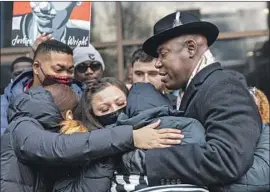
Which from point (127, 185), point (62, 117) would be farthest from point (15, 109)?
point (127, 185)

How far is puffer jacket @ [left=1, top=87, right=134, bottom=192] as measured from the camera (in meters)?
2.08

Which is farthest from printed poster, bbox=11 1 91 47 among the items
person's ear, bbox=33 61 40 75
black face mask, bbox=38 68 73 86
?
black face mask, bbox=38 68 73 86

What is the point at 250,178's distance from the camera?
208 centimetres

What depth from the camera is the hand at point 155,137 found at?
203 centimetres

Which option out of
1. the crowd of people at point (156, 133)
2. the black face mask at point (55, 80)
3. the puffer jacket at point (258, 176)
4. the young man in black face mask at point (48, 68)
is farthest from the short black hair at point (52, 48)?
the puffer jacket at point (258, 176)

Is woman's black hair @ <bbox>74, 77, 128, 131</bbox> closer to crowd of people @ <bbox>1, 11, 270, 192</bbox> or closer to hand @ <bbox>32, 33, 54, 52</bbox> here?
crowd of people @ <bbox>1, 11, 270, 192</bbox>

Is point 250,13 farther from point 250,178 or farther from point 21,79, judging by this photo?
point 250,178

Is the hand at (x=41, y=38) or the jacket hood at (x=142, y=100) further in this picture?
the hand at (x=41, y=38)

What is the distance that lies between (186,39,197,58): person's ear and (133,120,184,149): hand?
0.34 meters

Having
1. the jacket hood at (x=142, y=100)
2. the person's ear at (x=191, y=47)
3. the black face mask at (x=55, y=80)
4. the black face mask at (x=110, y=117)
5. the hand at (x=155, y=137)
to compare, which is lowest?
the hand at (x=155, y=137)

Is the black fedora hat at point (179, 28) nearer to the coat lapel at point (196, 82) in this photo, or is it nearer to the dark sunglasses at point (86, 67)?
the coat lapel at point (196, 82)

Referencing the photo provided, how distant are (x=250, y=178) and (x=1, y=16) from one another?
4.39m

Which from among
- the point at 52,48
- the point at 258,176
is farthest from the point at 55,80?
the point at 258,176

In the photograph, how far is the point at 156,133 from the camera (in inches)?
80.4
